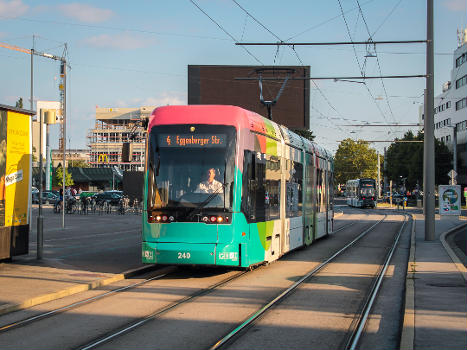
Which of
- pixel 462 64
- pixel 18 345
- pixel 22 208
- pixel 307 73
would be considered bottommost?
pixel 18 345

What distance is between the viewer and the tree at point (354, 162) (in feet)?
476

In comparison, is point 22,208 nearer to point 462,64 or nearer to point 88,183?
point 462,64

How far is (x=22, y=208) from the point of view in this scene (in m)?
15.4

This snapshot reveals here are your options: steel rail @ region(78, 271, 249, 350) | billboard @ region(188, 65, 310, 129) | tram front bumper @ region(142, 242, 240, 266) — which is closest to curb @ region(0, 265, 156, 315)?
tram front bumper @ region(142, 242, 240, 266)

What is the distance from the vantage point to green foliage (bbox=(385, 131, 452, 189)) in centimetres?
8519

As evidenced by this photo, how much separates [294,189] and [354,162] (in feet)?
427

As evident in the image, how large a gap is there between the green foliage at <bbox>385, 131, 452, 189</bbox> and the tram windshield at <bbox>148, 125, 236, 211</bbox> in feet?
243

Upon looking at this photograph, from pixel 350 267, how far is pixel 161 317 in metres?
7.90

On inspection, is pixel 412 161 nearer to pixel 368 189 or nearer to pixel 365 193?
pixel 368 189

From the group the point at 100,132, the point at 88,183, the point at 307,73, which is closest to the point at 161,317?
the point at 307,73

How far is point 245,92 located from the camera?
38.5 metres

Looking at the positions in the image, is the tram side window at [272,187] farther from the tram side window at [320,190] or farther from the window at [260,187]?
the tram side window at [320,190]

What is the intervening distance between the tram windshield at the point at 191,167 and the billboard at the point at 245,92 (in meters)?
24.5

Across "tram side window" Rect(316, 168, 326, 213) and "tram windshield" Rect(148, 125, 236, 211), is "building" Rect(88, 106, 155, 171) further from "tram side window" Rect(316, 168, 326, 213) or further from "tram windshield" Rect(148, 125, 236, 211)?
"tram windshield" Rect(148, 125, 236, 211)
